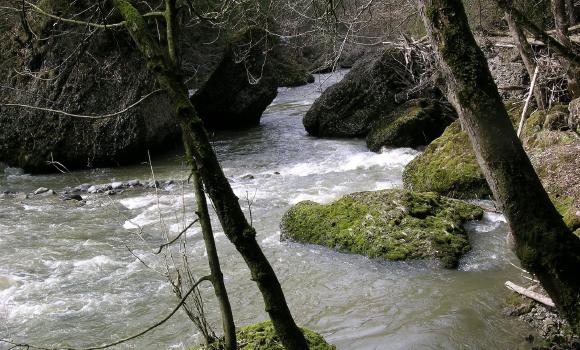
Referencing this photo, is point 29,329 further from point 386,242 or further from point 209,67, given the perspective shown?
point 209,67

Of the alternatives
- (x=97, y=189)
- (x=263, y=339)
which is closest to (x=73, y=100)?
(x=97, y=189)

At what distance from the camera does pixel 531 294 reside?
4516mm

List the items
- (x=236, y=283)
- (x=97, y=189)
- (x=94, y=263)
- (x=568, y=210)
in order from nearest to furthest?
(x=568, y=210), (x=236, y=283), (x=94, y=263), (x=97, y=189)

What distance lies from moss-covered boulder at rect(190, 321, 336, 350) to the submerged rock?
12.2 metres

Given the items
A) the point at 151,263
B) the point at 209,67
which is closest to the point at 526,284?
the point at 151,263

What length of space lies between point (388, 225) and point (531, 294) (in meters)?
2.15

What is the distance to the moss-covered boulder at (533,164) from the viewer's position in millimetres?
6496

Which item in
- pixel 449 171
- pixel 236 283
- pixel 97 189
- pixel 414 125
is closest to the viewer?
pixel 236 283

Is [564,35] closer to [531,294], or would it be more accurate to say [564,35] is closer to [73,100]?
[531,294]

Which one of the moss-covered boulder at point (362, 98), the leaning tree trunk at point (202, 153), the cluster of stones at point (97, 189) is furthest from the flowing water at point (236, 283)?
the moss-covered boulder at point (362, 98)

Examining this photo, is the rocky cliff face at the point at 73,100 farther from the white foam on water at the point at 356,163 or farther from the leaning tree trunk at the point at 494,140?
the leaning tree trunk at the point at 494,140

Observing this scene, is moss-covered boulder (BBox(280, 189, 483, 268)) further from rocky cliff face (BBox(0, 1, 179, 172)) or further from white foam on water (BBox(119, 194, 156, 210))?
rocky cliff face (BBox(0, 1, 179, 172))

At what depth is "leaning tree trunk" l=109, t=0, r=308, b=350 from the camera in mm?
2267

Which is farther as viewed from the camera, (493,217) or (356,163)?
(356,163)
